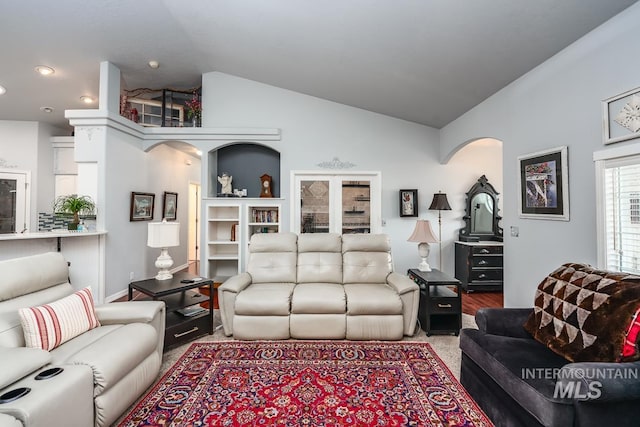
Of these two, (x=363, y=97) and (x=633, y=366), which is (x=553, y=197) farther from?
(x=363, y=97)

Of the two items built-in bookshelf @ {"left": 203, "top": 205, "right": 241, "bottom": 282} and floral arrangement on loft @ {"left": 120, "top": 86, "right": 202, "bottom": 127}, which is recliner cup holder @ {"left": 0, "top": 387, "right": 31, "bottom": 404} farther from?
floral arrangement on loft @ {"left": 120, "top": 86, "right": 202, "bottom": 127}

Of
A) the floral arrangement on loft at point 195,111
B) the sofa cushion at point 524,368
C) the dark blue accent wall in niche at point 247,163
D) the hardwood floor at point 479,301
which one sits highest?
the floral arrangement on loft at point 195,111

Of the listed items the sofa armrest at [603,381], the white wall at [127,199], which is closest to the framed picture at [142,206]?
the white wall at [127,199]

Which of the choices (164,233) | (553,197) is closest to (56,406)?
(164,233)

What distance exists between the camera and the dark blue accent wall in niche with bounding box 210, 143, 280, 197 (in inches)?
198

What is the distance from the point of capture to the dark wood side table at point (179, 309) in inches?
104

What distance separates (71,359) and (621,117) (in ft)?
12.9

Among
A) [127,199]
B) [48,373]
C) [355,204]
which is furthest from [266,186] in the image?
[48,373]

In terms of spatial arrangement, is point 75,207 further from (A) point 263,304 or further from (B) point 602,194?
(B) point 602,194

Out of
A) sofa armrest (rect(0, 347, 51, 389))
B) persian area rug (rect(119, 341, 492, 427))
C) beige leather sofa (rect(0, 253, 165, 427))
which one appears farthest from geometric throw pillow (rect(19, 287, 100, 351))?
persian area rug (rect(119, 341, 492, 427))

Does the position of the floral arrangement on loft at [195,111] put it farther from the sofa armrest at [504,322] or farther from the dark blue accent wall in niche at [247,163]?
the sofa armrest at [504,322]

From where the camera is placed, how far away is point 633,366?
1.35 m

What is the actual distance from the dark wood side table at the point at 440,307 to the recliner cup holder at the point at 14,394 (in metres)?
2.96

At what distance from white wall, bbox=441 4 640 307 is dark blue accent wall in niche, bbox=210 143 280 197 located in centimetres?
340
